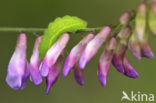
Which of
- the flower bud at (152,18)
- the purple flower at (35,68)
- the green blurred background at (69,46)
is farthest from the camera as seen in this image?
the green blurred background at (69,46)

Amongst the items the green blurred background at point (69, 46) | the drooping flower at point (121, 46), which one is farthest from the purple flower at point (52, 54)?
the green blurred background at point (69, 46)

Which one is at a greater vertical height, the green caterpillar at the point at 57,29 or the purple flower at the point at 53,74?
the green caterpillar at the point at 57,29

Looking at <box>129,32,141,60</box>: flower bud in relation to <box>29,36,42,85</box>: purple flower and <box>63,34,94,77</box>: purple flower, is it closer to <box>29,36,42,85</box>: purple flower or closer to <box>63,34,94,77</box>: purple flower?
<box>63,34,94,77</box>: purple flower

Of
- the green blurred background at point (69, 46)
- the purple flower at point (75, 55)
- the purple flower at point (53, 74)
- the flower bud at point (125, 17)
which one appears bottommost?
the purple flower at point (53, 74)

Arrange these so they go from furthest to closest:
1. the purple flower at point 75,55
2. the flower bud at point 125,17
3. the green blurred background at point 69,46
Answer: the green blurred background at point 69,46
the purple flower at point 75,55
the flower bud at point 125,17

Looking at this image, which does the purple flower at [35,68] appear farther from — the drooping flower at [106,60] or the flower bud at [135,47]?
the flower bud at [135,47]

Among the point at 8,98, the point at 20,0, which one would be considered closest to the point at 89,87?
the point at 8,98

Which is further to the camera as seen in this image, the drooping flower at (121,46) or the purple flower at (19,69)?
the purple flower at (19,69)
